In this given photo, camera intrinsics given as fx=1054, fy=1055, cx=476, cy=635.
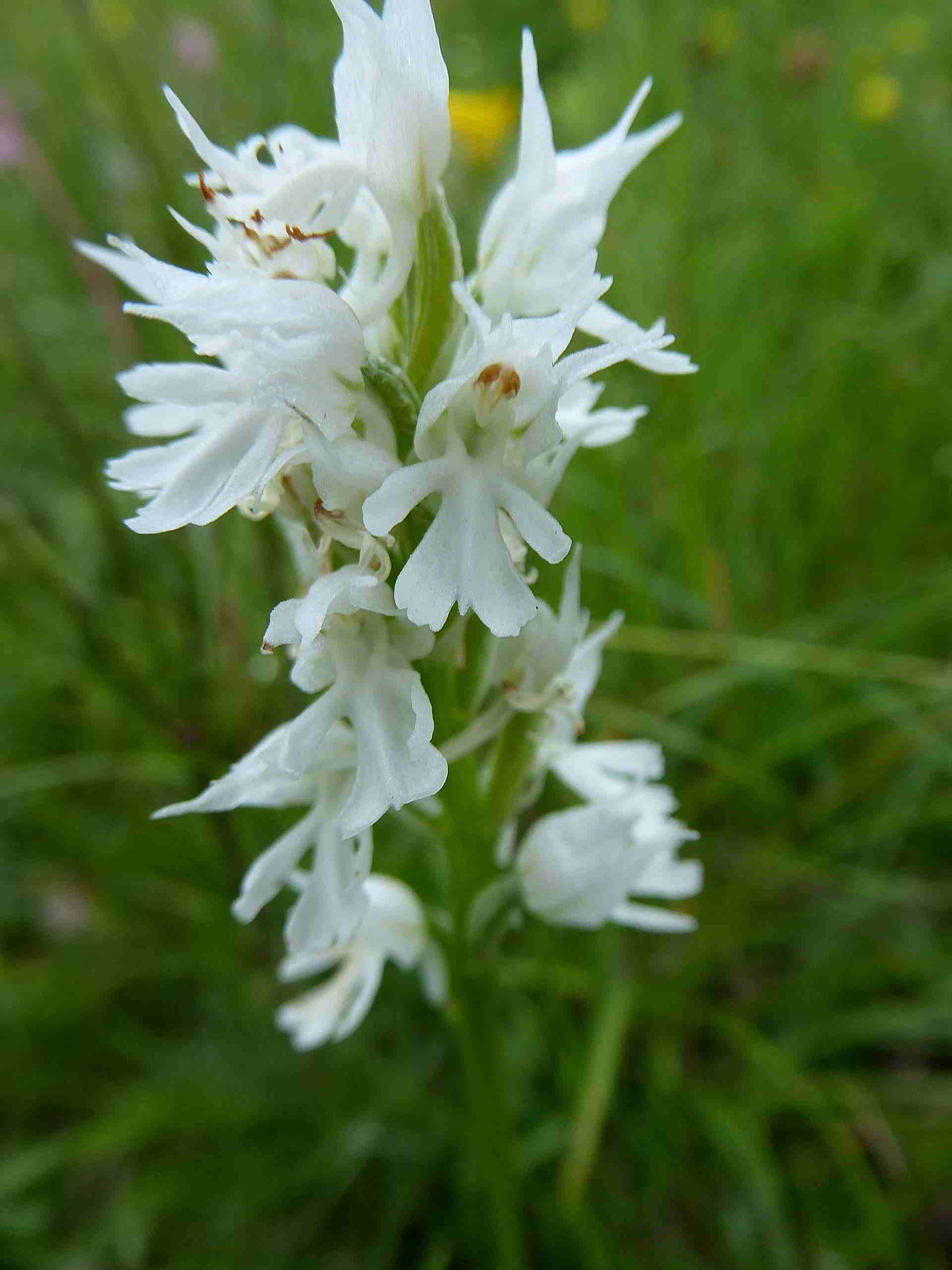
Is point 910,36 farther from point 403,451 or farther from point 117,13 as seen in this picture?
point 403,451

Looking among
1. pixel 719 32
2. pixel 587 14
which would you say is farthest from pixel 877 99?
pixel 587 14

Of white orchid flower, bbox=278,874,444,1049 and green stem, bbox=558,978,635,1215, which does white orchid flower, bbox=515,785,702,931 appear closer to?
white orchid flower, bbox=278,874,444,1049

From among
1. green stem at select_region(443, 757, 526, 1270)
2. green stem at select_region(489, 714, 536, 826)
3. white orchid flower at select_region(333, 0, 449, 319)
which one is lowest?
green stem at select_region(443, 757, 526, 1270)

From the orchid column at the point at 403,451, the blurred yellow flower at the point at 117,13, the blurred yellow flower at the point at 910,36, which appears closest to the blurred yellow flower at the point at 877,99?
the blurred yellow flower at the point at 910,36

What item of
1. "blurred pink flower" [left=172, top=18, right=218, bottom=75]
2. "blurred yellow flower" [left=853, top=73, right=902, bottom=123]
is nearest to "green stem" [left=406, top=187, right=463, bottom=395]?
"blurred pink flower" [left=172, top=18, right=218, bottom=75]

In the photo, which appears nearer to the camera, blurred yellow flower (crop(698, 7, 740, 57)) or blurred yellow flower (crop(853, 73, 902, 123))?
blurred yellow flower (crop(853, 73, 902, 123))
